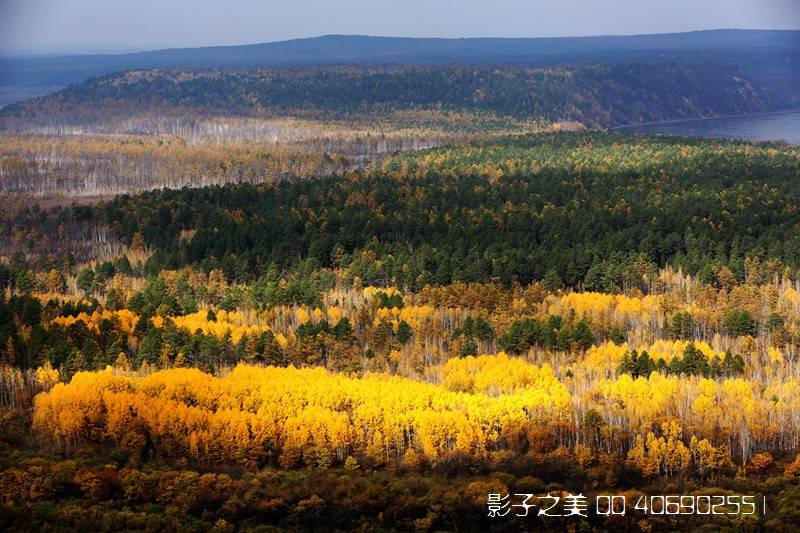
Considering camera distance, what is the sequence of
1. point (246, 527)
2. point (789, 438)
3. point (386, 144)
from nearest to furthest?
1. point (246, 527)
2. point (789, 438)
3. point (386, 144)

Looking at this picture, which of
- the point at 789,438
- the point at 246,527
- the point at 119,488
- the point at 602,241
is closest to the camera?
the point at 246,527

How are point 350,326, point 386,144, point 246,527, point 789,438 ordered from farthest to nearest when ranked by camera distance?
point 386,144 → point 350,326 → point 789,438 → point 246,527

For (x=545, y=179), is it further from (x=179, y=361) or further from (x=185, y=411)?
(x=185, y=411)

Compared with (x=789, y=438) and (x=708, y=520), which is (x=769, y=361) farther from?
(x=708, y=520)

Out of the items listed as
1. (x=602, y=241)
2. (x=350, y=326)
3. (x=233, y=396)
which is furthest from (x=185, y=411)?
(x=602, y=241)

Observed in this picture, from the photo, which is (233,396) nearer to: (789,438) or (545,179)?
(789,438)

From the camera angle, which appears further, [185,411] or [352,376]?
[352,376]

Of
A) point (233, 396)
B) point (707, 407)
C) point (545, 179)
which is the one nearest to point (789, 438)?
point (707, 407)

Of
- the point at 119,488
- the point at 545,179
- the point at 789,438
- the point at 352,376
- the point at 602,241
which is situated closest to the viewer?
the point at 119,488

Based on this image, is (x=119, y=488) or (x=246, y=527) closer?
(x=246, y=527)
